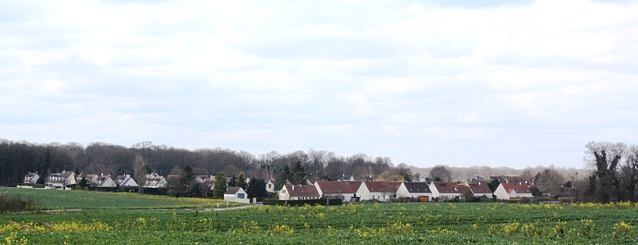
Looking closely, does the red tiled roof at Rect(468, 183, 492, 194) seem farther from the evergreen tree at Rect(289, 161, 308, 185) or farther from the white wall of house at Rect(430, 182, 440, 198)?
the evergreen tree at Rect(289, 161, 308, 185)

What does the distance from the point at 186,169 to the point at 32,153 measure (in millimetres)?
59498

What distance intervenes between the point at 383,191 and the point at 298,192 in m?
17.2

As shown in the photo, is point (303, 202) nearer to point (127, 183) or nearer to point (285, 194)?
point (285, 194)

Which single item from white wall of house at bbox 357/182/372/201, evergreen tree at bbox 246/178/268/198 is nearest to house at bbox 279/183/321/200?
evergreen tree at bbox 246/178/268/198

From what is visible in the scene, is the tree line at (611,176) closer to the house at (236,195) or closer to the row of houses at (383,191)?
the row of houses at (383,191)

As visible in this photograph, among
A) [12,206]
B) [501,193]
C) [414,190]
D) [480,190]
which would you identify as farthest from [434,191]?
[12,206]

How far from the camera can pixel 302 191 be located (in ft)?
291

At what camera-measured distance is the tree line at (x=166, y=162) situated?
133000mm

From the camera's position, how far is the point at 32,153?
13538 cm

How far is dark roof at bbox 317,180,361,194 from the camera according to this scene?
93250 mm

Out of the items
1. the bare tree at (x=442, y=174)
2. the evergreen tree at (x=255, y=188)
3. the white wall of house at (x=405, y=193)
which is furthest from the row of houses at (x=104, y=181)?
the bare tree at (x=442, y=174)

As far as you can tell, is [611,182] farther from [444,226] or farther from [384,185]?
[444,226]

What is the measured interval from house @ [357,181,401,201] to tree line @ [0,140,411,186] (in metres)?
29.0

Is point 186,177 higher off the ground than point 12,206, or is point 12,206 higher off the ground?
point 186,177
